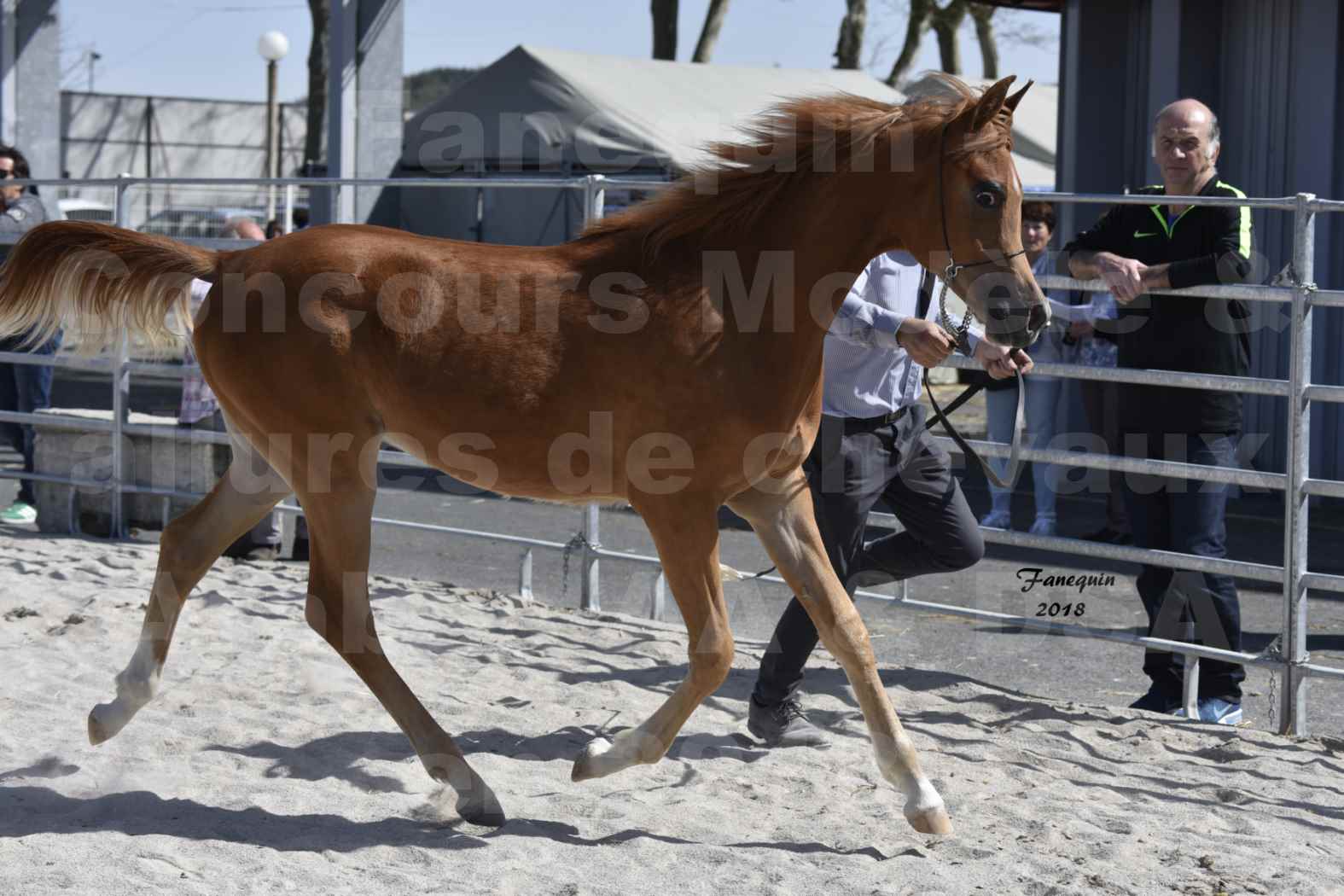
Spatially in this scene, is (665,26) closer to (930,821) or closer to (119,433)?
(119,433)

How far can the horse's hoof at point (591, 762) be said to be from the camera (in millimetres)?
3867

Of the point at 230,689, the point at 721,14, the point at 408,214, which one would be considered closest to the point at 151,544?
the point at 230,689

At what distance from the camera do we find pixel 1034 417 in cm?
872

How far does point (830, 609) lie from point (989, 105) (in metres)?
1.32

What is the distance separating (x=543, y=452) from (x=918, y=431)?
1.33m

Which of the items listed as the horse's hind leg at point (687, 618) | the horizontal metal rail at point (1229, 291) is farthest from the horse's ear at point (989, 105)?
the horizontal metal rail at point (1229, 291)

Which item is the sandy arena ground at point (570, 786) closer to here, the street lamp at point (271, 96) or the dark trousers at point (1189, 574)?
the dark trousers at point (1189, 574)

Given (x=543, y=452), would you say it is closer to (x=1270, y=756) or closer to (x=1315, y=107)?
(x=1270, y=756)

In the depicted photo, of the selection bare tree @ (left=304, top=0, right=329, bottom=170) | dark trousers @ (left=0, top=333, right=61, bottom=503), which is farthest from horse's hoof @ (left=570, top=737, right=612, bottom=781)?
bare tree @ (left=304, top=0, right=329, bottom=170)

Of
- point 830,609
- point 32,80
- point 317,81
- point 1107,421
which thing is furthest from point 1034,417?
point 317,81

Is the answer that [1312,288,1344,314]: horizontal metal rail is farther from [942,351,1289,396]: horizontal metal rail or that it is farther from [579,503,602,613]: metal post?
[579,503,602,613]: metal post

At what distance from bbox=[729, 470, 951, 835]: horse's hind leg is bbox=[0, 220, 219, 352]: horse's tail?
1.76 metres

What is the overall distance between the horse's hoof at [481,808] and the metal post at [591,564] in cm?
262

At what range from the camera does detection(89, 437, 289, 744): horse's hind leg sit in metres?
4.16
